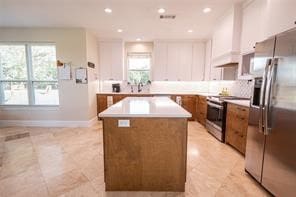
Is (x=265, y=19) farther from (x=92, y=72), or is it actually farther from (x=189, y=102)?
(x=92, y=72)

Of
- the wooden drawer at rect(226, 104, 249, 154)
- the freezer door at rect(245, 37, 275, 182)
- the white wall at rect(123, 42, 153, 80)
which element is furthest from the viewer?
the white wall at rect(123, 42, 153, 80)

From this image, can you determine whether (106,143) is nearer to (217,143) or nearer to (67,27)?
(217,143)

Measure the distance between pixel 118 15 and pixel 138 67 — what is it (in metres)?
2.66

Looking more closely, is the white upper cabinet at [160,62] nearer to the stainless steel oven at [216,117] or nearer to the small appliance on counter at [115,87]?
the small appliance on counter at [115,87]

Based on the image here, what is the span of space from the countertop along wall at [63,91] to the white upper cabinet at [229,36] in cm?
337

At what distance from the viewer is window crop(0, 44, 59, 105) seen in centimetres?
483

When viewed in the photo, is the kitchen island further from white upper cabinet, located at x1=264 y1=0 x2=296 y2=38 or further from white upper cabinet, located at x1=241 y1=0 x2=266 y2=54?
white upper cabinet, located at x1=241 y1=0 x2=266 y2=54

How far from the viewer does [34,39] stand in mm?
4703

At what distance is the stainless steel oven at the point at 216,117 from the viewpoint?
12.2ft

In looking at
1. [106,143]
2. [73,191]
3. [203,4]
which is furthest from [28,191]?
[203,4]

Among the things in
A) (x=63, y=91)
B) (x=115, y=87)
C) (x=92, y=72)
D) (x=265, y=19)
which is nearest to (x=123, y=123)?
(x=265, y=19)

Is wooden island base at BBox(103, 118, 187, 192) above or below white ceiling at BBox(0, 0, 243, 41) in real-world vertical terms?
below

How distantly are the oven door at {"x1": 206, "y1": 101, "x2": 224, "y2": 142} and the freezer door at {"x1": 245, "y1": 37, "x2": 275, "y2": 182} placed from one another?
133 cm

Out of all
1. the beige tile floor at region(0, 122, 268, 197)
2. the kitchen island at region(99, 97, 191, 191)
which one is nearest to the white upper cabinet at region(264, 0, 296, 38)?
the kitchen island at region(99, 97, 191, 191)
